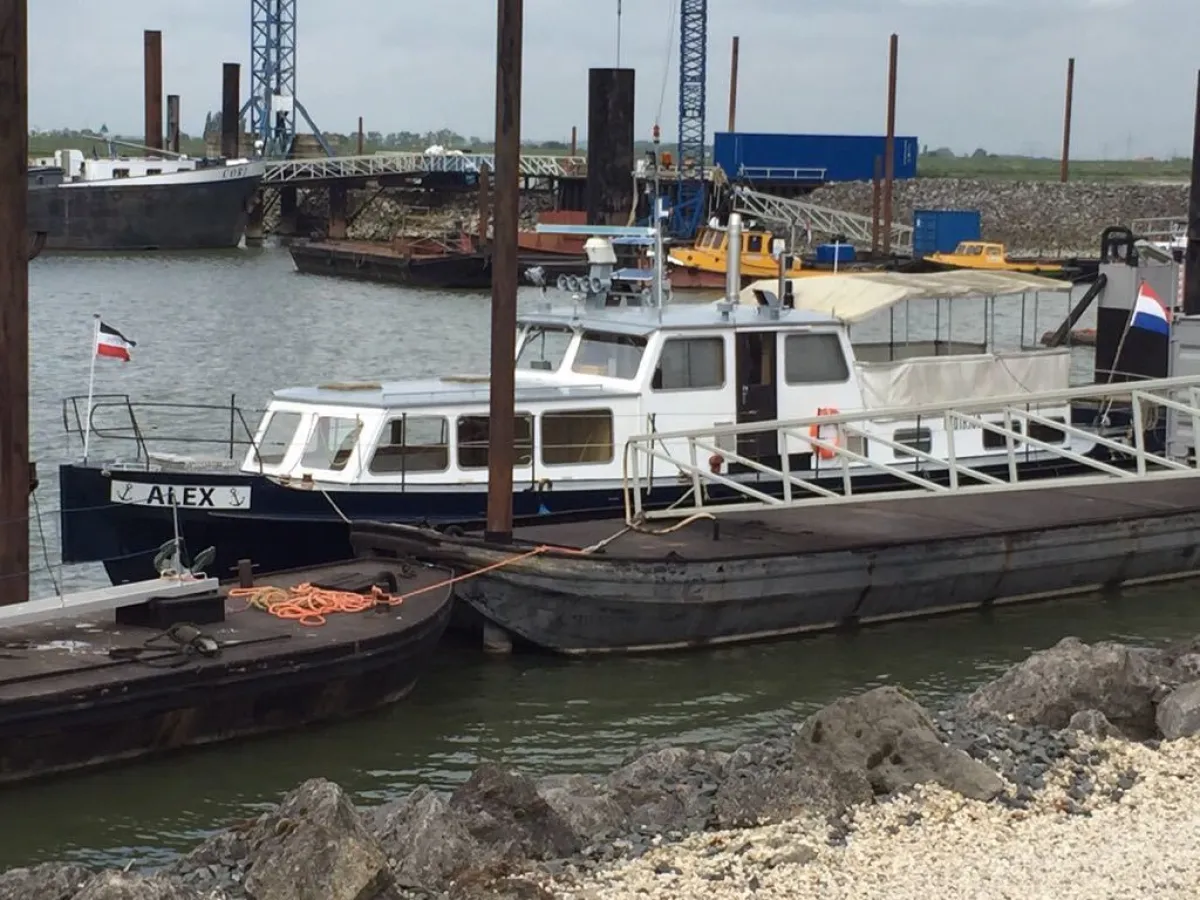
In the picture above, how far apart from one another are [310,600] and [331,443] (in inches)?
127

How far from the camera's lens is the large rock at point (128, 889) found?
8789 mm

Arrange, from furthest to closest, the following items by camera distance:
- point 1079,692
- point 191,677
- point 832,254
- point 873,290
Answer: point 832,254 → point 873,290 → point 191,677 → point 1079,692

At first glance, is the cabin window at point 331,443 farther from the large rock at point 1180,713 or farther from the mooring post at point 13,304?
the large rock at point 1180,713

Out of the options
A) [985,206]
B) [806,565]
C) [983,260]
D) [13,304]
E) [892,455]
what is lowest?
[806,565]

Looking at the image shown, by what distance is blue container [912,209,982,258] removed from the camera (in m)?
68.3

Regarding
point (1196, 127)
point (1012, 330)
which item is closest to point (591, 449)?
point (1196, 127)

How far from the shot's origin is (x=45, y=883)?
9.35m

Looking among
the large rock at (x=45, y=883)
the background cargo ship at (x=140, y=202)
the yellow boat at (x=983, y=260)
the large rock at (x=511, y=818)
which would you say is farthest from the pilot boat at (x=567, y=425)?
the background cargo ship at (x=140, y=202)

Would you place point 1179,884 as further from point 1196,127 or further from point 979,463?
point 1196,127

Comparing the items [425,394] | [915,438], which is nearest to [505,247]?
[425,394]

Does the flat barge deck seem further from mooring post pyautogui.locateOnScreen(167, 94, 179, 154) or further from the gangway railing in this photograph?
mooring post pyautogui.locateOnScreen(167, 94, 179, 154)

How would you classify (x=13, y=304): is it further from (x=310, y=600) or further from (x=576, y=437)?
(x=576, y=437)

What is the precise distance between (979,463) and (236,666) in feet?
32.3

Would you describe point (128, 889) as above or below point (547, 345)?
below
